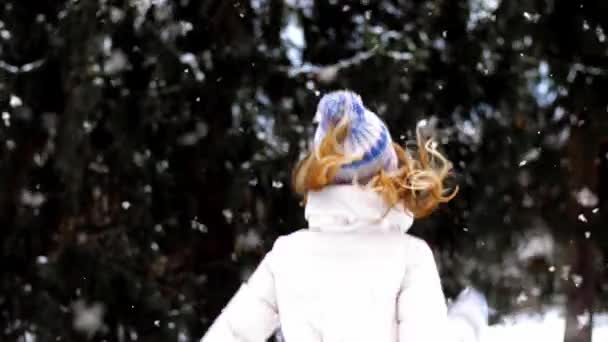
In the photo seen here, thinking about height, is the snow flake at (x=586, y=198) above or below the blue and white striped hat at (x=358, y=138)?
below

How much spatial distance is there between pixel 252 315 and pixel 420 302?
439mm

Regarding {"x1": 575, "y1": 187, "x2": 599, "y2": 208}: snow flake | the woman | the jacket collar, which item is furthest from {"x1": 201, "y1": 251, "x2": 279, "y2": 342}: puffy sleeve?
{"x1": 575, "y1": 187, "x2": 599, "y2": 208}: snow flake

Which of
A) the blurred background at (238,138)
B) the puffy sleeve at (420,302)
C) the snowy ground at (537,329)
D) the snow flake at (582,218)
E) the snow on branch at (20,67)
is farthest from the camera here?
the snowy ground at (537,329)

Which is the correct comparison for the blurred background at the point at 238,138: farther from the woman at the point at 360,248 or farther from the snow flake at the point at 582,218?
the woman at the point at 360,248

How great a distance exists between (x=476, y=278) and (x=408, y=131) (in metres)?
0.76

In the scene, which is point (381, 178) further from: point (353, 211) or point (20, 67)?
point (20, 67)

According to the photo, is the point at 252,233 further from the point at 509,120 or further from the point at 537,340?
the point at 537,340

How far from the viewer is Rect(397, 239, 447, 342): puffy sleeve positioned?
2.36 m

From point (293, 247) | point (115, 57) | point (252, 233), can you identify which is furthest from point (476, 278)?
point (293, 247)

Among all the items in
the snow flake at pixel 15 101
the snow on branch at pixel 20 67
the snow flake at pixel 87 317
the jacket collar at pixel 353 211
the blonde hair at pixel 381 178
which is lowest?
the snow flake at pixel 87 317

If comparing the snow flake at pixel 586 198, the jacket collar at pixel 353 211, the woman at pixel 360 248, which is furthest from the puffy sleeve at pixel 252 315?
the snow flake at pixel 586 198

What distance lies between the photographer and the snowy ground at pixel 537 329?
475 cm

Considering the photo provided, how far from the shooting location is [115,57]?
4.32m

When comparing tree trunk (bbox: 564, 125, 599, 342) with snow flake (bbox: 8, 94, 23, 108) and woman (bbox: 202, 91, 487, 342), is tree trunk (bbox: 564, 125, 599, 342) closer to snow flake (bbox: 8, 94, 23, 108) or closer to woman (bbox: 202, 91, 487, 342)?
woman (bbox: 202, 91, 487, 342)
